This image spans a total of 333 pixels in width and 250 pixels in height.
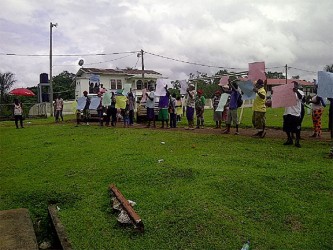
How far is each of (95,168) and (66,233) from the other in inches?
127

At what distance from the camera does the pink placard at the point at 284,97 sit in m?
9.88

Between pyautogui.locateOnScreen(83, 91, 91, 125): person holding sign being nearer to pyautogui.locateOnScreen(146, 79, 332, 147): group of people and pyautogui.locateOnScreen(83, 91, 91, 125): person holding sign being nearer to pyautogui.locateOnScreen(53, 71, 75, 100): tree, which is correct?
pyautogui.locateOnScreen(146, 79, 332, 147): group of people

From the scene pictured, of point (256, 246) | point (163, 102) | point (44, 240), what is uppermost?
point (163, 102)

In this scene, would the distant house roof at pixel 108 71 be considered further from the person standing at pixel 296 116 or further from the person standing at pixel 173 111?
the person standing at pixel 296 116

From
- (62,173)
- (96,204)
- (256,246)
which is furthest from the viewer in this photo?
(62,173)

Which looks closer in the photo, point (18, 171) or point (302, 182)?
point (302, 182)

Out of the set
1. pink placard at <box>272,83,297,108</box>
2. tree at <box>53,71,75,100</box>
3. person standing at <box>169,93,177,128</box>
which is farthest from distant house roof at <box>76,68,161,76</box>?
pink placard at <box>272,83,297,108</box>

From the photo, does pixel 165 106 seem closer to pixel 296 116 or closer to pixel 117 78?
pixel 296 116

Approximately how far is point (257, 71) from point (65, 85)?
51497 mm

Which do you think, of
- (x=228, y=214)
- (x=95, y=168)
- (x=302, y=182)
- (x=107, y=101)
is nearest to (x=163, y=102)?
(x=107, y=101)

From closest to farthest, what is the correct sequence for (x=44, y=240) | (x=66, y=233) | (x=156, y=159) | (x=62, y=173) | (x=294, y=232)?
(x=294, y=232)
(x=66, y=233)
(x=44, y=240)
(x=62, y=173)
(x=156, y=159)

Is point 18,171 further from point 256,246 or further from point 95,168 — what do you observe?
point 256,246

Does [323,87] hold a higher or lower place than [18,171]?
higher

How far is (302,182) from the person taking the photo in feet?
22.0
